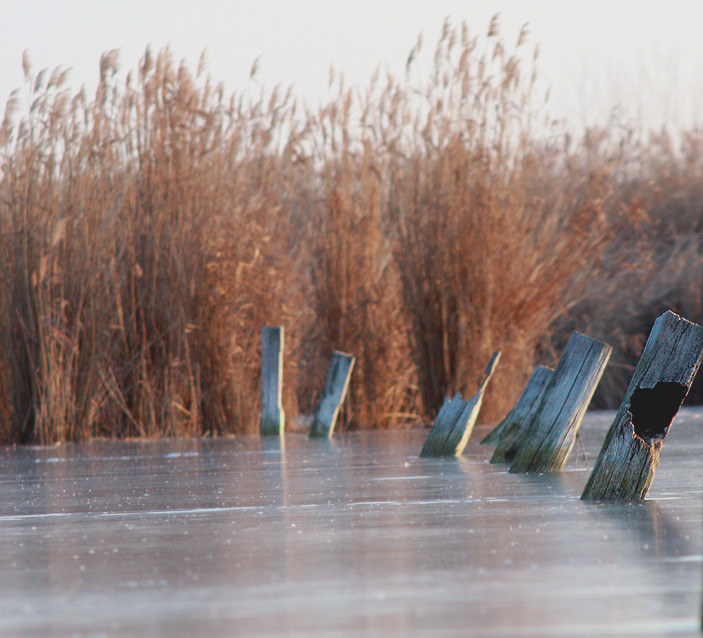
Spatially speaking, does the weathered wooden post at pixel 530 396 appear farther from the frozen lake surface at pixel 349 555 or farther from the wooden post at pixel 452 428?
the frozen lake surface at pixel 349 555

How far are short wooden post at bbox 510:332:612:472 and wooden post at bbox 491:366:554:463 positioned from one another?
60 cm

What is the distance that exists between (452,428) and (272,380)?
203cm

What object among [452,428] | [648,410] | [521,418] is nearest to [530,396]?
[521,418]

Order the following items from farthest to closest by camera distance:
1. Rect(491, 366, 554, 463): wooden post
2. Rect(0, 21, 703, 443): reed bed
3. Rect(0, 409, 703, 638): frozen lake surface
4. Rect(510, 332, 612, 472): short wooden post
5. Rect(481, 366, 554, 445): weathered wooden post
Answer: Rect(0, 21, 703, 443): reed bed
Rect(481, 366, 554, 445): weathered wooden post
Rect(491, 366, 554, 463): wooden post
Rect(510, 332, 612, 472): short wooden post
Rect(0, 409, 703, 638): frozen lake surface

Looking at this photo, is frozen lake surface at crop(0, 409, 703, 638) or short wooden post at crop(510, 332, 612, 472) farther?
short wooden post at crop(510, 332, 612, 472)

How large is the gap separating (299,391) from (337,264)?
4.22ft

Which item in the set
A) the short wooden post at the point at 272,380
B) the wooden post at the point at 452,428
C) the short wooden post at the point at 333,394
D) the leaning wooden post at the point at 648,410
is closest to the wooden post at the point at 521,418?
the wooden post at the point at 452,428

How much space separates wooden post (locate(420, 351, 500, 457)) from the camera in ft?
17.8

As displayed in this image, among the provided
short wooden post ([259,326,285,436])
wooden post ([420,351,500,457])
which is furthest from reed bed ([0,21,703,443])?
wooden post ([420,351,500,457])

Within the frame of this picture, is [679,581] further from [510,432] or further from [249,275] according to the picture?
[249,275]

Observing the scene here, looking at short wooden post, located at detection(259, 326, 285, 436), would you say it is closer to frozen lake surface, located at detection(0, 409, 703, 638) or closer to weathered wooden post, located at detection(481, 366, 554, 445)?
weathered wooden post, located at detection(481, 366, 554, 445)

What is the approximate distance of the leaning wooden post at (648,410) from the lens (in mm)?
3244

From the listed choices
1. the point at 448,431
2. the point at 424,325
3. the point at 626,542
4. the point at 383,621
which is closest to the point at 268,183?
the point at 424,325

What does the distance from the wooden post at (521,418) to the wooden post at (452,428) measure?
0.55 feet
